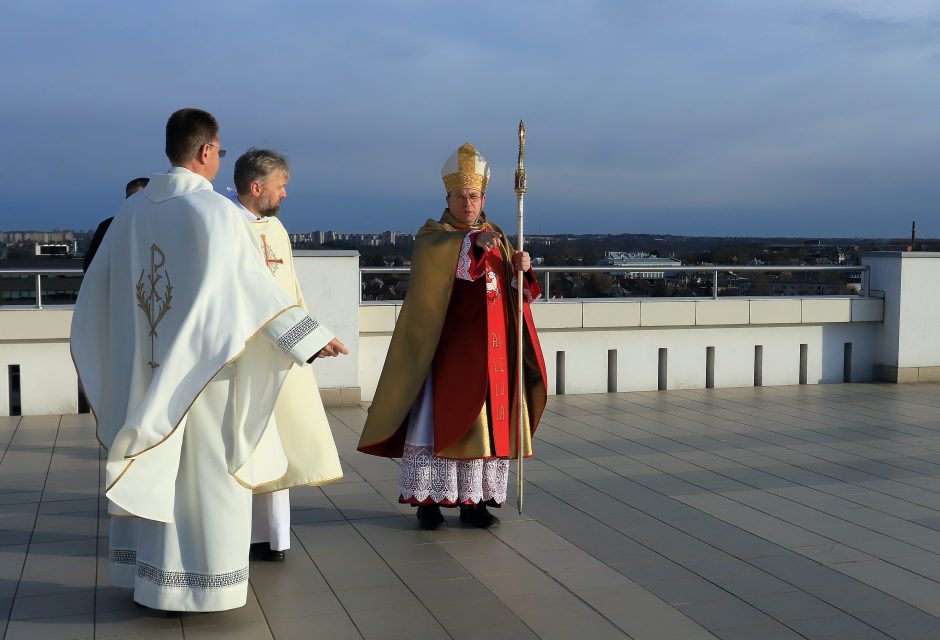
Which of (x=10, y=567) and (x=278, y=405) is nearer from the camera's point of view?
(x=10, y=567)

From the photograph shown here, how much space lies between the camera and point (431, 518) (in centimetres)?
608

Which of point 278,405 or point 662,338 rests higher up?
point 278,405

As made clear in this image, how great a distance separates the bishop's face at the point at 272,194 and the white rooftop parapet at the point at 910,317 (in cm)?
881

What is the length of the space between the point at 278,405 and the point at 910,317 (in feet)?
29.8

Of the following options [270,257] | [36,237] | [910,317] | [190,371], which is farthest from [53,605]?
[910,317]

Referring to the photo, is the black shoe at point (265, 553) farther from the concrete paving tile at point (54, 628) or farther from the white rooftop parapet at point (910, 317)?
the white rooftop parapet at point (910, 317)

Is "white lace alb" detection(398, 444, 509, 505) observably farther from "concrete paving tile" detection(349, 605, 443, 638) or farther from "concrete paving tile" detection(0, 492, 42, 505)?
"concrete paving tile" detection(0, 492, 42, 505)

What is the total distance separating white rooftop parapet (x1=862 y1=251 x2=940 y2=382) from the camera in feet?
40.8

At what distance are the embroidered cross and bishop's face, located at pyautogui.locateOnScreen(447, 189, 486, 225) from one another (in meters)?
1.12

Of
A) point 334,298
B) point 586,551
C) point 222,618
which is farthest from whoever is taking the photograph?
point 334,298

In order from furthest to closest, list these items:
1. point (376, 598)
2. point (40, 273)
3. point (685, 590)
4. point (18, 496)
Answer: point (40, 273) < point (18, 496) < point (685, 590) < point (376, 598)

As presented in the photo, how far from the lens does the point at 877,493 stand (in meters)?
6.95

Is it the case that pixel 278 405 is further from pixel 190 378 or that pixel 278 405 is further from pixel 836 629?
pixel 836 629

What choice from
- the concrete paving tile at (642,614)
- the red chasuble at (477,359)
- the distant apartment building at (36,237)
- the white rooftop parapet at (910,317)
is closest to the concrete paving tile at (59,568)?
the red chasuble at (477,359)
